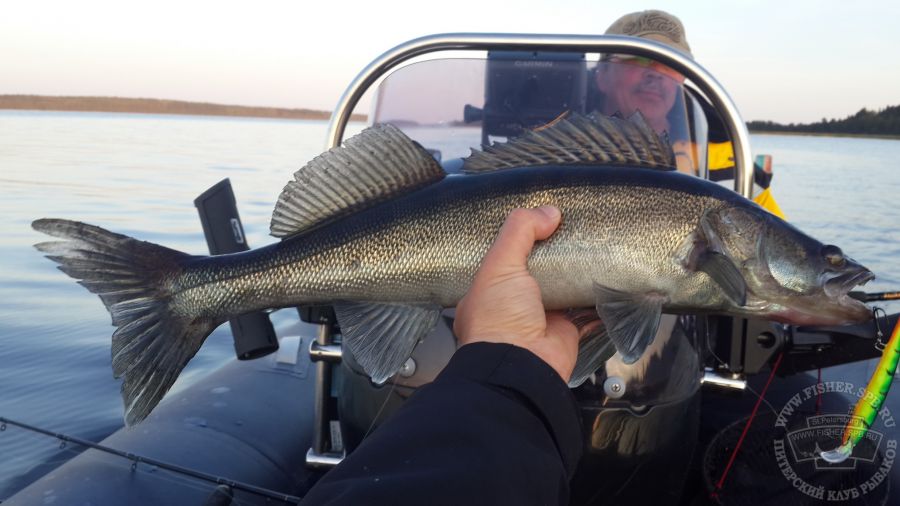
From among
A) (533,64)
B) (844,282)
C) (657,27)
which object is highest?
(657,27)

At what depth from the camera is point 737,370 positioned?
8.82 feet

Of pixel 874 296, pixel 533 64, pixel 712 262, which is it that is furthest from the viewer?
pixel 533 64

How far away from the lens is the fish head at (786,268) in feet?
6.63

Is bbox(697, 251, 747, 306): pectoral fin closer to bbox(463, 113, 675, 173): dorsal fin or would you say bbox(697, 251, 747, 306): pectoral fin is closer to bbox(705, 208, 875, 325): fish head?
bbox(705, 208, 875, 325): fish head

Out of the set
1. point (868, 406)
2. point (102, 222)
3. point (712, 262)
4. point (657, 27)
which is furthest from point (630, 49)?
point (102, 222)

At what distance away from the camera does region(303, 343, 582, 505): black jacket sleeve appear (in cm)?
123

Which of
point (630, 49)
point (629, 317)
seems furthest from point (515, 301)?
point (630, 49)

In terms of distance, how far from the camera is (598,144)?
7.00 feet

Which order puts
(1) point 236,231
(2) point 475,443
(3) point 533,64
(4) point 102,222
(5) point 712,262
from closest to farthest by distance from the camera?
(2) point 475,443, (5) point 712,262, (1) point 236,231, (3) point 533,64, (4) point 102,222

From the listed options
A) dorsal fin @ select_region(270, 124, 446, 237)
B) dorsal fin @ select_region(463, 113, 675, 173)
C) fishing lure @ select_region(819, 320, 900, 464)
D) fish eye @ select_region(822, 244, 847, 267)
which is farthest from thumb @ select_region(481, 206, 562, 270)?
fishing lure @ select_region(819, 320, 900, 464)

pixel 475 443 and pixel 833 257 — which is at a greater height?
pixel 833 257

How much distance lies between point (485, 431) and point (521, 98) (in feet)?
6.79

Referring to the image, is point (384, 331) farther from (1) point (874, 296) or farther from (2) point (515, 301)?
→ (1) point (874, 296)

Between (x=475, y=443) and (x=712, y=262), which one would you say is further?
(x=712, y=262)
